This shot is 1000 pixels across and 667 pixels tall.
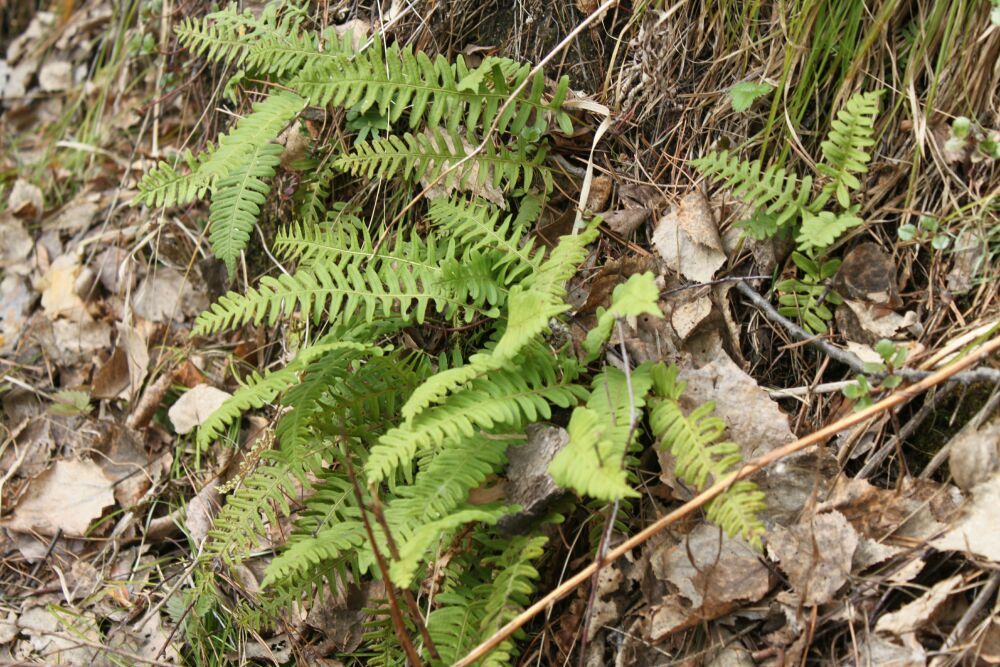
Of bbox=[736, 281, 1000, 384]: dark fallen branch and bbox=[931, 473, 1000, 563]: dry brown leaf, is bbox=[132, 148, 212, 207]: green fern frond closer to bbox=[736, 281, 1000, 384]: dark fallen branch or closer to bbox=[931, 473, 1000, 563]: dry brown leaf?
bbox=[736, 281, 1000, 384]: dark fallen branch

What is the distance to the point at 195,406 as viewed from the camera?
3494 millimetres

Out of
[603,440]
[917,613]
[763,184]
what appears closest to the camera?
[917,613]

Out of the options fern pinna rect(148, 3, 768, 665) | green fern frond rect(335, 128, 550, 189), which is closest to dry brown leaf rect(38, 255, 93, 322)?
fern pinna rect(148, 3, 768, 665)

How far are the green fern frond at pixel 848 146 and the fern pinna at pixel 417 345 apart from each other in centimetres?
4

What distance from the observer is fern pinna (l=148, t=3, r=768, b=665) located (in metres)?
2.33

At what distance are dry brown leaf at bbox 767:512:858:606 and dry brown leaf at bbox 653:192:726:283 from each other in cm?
83

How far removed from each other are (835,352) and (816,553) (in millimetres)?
582

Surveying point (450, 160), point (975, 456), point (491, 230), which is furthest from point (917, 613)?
point (450, 160)

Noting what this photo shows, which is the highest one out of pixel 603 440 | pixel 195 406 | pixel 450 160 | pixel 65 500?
pixel 450 160

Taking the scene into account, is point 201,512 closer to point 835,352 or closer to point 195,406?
point 195,406

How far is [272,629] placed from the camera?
2.92 meters

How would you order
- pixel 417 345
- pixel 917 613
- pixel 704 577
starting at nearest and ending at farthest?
1. pixel 917 613
2. pixel 704 577
3. pixel 417 345

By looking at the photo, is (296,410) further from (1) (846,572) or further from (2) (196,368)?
(1) (846,572)

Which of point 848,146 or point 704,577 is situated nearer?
point 704,577
